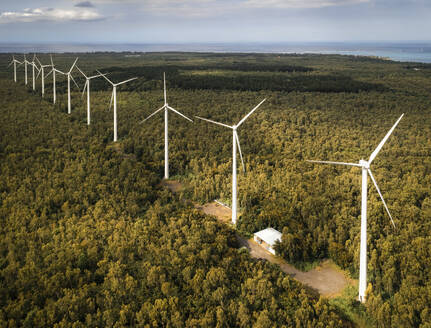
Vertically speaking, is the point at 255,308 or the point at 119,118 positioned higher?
the point at 119,118

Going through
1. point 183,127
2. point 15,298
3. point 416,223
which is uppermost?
point 183,127

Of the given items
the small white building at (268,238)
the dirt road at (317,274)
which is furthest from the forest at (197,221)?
the small white building at (268,238)

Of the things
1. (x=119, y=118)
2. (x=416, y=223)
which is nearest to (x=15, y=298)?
(x=416, y=223)

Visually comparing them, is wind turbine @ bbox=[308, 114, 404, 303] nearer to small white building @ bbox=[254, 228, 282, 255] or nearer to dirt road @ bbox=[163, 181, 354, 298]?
dirt road @ bbox=[163, 181, 354, 298]

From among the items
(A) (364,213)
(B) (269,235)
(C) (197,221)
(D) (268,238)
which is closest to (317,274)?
(D) (268,238)

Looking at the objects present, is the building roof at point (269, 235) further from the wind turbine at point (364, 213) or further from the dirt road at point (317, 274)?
the wind turbine at point (364, 213)

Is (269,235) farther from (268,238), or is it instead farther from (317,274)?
(317,274)

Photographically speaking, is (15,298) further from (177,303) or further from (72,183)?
(72,183)
